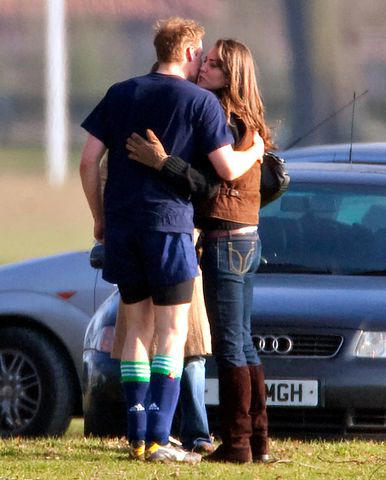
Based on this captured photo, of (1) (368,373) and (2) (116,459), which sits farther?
(1) (368,373)

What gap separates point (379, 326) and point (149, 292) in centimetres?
118

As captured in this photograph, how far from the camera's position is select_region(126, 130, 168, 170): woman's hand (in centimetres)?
634

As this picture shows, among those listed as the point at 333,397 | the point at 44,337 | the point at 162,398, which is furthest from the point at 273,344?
the point at 44,337

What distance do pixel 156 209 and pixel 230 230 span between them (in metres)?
0.29

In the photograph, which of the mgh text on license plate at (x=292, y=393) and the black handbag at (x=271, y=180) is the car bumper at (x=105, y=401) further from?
the black handbag at (x=271, y=180)

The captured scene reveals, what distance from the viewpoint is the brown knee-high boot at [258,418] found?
662 centimetres

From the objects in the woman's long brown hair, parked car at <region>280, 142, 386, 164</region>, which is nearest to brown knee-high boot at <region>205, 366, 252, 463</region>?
the woman's long brown hair

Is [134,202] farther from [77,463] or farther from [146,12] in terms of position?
[146,12]

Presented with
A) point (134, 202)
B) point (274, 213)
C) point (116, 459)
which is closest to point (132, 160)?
point (134, 202)

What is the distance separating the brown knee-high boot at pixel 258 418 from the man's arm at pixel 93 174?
79 cm

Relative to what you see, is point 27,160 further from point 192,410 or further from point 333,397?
point 192,410

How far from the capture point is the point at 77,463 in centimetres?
658

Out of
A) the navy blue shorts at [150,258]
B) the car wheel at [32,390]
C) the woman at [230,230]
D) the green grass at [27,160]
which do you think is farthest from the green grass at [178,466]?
the green grass at [27,160]

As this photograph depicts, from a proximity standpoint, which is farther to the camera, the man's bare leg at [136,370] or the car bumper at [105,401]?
the car bumper at [105,401]
